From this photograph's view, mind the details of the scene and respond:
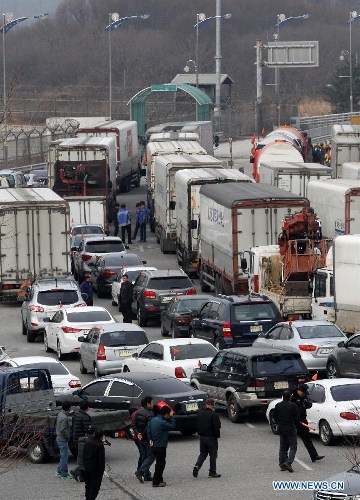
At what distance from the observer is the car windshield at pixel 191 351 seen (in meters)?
25.6

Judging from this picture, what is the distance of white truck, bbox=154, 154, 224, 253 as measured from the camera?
1854 inches

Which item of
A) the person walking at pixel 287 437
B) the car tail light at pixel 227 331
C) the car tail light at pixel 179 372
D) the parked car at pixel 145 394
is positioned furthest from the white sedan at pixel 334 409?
the car tail light at pixel 227 331

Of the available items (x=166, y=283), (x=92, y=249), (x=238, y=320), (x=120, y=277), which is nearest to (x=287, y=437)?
(x=238, y=320)

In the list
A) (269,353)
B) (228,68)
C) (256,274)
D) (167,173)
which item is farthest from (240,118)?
(269,353)

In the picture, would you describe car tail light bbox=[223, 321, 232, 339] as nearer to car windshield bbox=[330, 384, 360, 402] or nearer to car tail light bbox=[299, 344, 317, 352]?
car tail light bbox=[299, 344, 317, 352]

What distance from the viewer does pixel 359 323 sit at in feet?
98.0

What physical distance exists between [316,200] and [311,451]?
70.8 feet

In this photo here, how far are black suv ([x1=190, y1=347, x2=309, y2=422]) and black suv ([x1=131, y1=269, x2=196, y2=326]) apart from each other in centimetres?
1151

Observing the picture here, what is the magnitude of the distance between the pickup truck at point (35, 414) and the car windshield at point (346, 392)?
10.2 feet

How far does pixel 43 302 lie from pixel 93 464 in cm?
1709

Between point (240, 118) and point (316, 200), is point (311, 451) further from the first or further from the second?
point (240, 118)

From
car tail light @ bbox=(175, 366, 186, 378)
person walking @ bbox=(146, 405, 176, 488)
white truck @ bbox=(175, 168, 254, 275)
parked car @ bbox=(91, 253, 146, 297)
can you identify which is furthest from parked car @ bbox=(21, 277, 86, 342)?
person walking @ bbox=(146, 405, 176, 488)

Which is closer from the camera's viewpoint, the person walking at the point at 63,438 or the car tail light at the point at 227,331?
the person walking at the point at 63,438

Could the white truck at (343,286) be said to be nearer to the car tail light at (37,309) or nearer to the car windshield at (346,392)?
the car tail light at (37,309)
